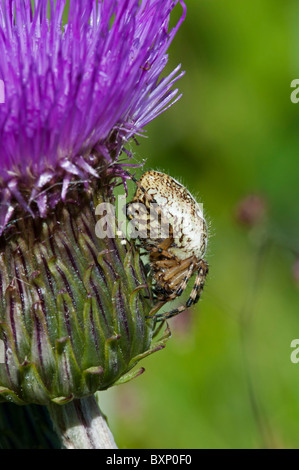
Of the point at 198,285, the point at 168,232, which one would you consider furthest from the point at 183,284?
the point at 168,232

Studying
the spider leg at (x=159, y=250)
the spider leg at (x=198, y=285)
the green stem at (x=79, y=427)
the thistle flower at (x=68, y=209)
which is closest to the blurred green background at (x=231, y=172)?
the spider leg at (x=198, y=285)

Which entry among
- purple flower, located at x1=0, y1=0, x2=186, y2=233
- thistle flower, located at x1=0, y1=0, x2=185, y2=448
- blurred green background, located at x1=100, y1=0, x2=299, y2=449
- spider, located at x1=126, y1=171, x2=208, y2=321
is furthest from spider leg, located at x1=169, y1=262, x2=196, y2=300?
Answer: blurred green background, located at x1=100, y1=0, x2=299, y2=449

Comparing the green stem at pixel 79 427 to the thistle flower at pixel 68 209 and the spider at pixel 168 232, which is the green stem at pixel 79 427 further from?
the spider at pixel 168 232

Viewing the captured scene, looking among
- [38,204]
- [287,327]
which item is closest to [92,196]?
[38,204]

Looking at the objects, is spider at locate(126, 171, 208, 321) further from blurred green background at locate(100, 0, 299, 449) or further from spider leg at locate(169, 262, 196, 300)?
blurred green background at locate(100, 0, 299, 449)

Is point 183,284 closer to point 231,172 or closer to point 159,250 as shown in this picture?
point 159,250

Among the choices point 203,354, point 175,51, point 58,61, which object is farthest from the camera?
point 175,51

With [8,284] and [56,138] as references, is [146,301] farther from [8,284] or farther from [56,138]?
[56,138]

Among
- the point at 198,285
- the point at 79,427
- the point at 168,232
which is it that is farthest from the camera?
the point at 198,285
